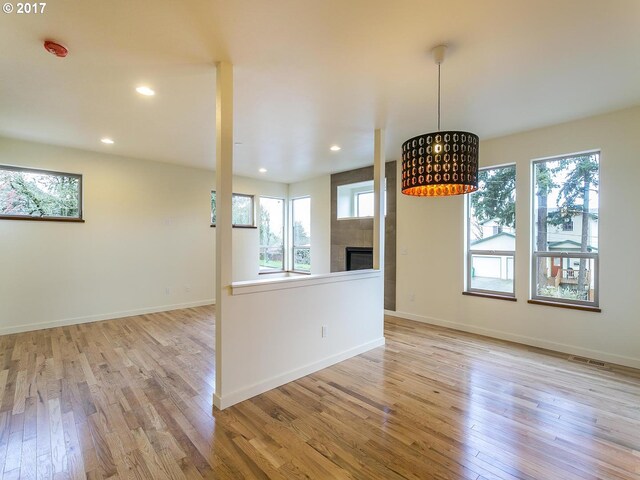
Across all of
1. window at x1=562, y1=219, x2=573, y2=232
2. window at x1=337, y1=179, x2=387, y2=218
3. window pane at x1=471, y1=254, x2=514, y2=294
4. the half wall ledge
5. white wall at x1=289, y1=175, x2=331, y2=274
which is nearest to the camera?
the half wall ledge

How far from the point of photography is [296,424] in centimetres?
216

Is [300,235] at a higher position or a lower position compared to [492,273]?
higher

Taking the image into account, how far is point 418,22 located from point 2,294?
5773 mm

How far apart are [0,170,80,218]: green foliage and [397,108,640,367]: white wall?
527 centimetres

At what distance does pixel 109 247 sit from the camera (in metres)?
4.85

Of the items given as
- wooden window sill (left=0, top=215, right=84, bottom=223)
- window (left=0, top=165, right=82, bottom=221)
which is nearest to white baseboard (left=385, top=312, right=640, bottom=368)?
wooden window sill (left=0, top=215, right=84, bottom=223)

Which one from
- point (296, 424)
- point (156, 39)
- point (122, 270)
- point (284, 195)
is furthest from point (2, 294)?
point (284, 195)

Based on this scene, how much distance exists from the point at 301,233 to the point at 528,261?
4691 millimetres

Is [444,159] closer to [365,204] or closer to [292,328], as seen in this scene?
[292,328]

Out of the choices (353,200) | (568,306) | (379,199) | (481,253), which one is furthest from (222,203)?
(353,200)

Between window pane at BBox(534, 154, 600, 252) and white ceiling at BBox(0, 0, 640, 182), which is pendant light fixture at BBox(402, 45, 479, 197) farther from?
window pane at BBox(534, 154, 600, 252)

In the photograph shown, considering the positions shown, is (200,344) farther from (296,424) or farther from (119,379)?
(296,424)

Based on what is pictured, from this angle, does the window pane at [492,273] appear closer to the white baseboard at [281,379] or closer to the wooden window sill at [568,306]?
the wooden window sill at [568,306]

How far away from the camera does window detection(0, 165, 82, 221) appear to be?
4.13m
